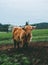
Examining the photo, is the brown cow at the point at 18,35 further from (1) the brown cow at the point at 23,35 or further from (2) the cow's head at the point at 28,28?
(2) the cow's head at the point at 28,28

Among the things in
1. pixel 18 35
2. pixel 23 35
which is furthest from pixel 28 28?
pixel 18 35

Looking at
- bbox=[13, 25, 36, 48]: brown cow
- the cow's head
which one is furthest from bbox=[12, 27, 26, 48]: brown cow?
the cow's head

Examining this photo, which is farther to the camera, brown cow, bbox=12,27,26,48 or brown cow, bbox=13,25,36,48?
brown cow, bbox=12,27,26,48

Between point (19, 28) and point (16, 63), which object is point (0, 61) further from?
point (19, 28)

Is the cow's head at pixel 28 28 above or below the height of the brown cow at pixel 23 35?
above

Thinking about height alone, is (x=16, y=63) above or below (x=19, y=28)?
below

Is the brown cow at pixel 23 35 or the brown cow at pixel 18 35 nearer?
the brown cow at pixel 23 35

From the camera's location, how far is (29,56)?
39.7 ft

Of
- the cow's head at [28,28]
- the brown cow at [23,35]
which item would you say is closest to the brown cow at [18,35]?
the brown cow at [23,35]

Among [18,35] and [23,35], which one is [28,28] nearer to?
[23,35]

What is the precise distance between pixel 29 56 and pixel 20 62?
35.4 inches

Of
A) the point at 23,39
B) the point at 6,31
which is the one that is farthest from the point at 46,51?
the point at 6,31

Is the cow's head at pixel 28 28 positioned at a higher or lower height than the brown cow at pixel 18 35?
higher

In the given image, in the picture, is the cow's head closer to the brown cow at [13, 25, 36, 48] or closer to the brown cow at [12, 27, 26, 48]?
the brown cow at [13, 25, 36, 48]
